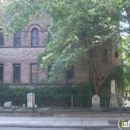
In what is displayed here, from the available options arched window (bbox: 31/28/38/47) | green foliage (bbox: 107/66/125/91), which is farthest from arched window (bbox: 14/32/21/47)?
green foliage (bbox: 107/66/125/91)

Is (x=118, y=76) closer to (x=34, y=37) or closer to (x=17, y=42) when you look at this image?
(x=34, y=37)

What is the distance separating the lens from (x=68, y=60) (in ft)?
57.8

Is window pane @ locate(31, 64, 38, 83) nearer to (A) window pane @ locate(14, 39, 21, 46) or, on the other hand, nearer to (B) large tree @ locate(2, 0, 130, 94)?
(A) window pane @ locate(14, 39, 21, 46)

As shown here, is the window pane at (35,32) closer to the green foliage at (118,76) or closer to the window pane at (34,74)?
the window pane at (34,74)

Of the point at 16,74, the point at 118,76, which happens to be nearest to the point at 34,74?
the point at 16,74

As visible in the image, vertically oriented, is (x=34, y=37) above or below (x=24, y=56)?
above

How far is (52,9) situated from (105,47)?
11.9 m

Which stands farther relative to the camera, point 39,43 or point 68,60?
point 39,43

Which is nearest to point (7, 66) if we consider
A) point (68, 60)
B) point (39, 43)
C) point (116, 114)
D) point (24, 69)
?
point (24, 69)

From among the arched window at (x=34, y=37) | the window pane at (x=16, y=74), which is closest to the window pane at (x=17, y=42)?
the arched window at (x=34, y=37)

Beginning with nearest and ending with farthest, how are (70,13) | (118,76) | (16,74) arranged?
(70,13) → (118,76) → (16,74)

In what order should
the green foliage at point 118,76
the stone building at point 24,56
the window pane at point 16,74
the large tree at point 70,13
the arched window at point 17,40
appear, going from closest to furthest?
the large tree at point 70,13
the green foliage at point 118,76
the stone building at point 24,56
the window pane at point 16,74
the arched window at point 17,40

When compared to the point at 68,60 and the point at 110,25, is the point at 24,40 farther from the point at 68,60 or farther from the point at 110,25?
the point at 110,25

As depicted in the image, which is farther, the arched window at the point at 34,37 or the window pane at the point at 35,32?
the window pane at the point at 35,32
